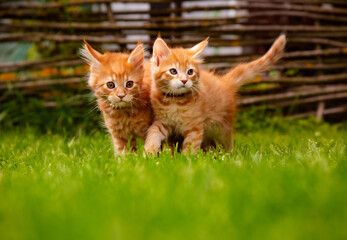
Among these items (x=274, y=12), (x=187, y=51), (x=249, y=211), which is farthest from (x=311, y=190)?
(x=274, y=12)

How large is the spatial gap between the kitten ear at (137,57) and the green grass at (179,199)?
705 mm

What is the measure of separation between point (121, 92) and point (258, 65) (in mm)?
1261

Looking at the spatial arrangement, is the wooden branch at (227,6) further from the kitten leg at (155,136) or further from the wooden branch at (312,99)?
the kitten leg at (155,136)

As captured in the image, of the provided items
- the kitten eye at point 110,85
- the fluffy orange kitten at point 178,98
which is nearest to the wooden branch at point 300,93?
the fluffy orange kitten at point 178,98

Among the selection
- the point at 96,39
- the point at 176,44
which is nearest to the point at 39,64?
the point at 96,39

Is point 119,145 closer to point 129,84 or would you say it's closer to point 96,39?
point 129,84

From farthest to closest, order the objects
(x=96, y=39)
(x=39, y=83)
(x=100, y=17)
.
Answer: (x=100, y=17)
(x=39, y=83)
(x=96, y=39)

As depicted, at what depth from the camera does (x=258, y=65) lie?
2.95m

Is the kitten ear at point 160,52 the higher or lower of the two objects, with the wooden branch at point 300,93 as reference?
higher

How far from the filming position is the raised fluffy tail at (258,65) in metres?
2.93

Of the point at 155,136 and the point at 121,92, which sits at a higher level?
the point at 121,92

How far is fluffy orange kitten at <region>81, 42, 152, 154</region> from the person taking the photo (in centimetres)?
240

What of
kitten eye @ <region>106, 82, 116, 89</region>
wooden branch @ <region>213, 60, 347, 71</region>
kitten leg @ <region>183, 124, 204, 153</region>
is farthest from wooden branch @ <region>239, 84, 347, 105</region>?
kitten eye @ <region>106, 82, 116, 89</region>

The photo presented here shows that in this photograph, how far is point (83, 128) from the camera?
3.84 m
